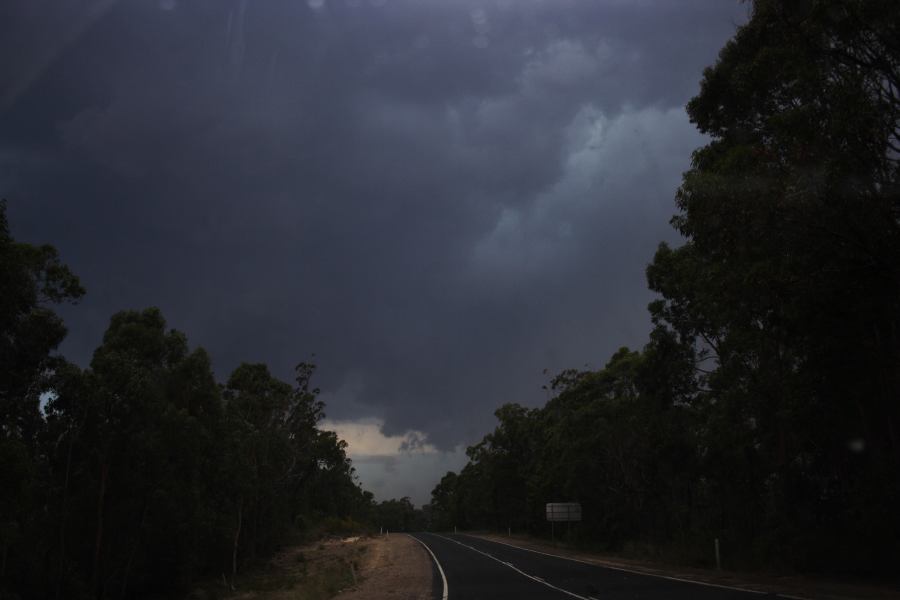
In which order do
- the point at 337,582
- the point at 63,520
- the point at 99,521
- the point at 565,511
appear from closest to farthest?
the point at 63,520, the point at 337,582, the point at 99,521, the point at 565,511

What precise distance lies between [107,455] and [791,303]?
→ 2448cm

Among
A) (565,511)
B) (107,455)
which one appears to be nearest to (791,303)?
(107,455)

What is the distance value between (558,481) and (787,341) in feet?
116

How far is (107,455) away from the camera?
85.1ft

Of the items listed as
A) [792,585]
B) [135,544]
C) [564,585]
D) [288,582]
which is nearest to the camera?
[792,585]

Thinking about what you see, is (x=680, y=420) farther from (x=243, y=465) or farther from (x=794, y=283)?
(x=243, y=465)

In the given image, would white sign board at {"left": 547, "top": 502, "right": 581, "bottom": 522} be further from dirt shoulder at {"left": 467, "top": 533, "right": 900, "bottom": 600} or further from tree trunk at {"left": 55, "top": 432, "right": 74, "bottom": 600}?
tree trunk at {"left": 55, "top": 432, "right": 74, "bottom": 600}

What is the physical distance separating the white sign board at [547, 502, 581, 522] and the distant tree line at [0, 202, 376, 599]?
70.6ft

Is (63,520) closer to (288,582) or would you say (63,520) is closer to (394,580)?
(288,582)

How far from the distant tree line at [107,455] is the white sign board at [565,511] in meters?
21.5

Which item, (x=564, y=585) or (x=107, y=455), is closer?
(x=564, y=585)

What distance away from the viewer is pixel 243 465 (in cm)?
3581

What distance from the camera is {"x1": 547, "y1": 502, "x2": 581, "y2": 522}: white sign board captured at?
46.0 metres

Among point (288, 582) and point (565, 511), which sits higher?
point (565, 511)
